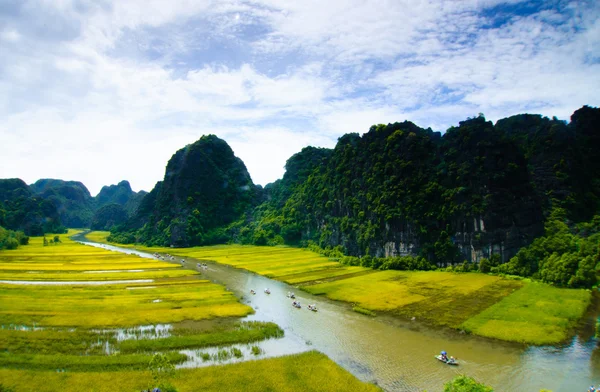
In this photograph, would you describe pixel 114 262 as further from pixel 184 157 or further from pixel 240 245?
pixel 184 157

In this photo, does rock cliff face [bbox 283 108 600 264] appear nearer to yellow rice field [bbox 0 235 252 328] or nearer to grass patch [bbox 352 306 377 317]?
grass patch [bbox 352 306 377 317]

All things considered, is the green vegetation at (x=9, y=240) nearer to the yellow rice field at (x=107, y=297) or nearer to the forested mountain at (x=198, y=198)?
the yellow rice field at (x=107, y=297)

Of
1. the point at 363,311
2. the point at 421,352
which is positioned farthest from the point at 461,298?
the point at 421,352

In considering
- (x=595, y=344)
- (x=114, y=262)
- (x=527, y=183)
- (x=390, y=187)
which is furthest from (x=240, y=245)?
(x=595, y=344)

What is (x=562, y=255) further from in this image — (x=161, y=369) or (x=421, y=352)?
(x=161, y=369)

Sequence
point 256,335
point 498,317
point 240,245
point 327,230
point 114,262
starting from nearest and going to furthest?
point 256,335, point 498,317, point 114,262, point 327,230, point 240,245

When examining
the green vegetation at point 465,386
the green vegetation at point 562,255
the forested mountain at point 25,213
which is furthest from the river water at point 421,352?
the forested mountain at point 25,213
